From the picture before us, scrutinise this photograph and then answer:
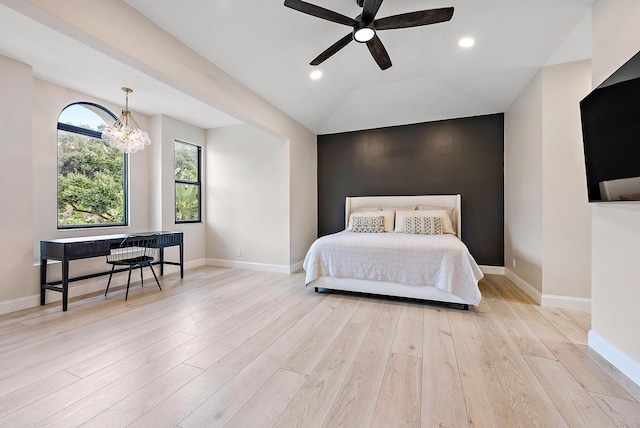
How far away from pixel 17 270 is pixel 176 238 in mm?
1698

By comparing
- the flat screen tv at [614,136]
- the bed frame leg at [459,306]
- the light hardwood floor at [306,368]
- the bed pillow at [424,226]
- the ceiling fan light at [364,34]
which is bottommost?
the light hardwood floor at [306,368]

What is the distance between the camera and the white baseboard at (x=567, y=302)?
9.25 ft

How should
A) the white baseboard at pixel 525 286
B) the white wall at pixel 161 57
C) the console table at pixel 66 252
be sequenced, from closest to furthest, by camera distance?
1. the white wall at pixel 161 57
2. the console table at pixel 66 252
3. the white baseboard at pixel 525 286

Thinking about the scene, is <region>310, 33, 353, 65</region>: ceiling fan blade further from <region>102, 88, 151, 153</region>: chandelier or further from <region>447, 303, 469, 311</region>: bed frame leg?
<region>447, 303, 469, 311</region>: bed frame leg

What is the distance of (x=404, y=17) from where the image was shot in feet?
7.13

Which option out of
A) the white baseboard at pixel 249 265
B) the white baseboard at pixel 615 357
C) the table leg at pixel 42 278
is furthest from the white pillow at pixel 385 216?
the table leg at pixel 42 278

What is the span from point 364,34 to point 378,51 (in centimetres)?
37

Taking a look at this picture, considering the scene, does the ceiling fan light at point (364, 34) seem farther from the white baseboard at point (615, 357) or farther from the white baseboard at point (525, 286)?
the white baseboard at point (525, 286)

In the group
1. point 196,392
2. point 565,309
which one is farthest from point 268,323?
point 565,309

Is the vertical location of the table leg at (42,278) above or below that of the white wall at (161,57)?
below

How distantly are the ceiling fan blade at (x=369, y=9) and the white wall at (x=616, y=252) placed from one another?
5.50ft

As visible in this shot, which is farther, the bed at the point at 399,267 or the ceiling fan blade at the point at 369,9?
the bed at the point at 399,267

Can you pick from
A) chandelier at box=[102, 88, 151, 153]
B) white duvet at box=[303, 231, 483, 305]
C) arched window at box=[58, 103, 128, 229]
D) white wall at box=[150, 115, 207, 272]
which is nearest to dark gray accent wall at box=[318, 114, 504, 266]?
white duvet at box=[303, 231, 483, 305]

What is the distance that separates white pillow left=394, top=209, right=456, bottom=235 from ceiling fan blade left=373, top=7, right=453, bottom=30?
105 inches
